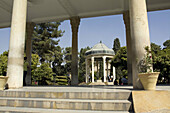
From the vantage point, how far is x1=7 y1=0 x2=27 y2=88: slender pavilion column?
723 cm

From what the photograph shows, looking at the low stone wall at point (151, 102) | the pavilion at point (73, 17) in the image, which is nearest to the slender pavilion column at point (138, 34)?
the pavilion at point (73, 17)

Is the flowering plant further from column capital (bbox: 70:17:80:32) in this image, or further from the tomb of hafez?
column capital (bbox: 70:17:80:32)

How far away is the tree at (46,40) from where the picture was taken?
114ft

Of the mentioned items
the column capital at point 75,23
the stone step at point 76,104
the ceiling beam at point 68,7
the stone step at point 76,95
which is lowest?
the stone step at point 76,104

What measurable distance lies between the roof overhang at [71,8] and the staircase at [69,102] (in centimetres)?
946

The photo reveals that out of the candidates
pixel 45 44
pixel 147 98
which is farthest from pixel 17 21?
pixel 45 44

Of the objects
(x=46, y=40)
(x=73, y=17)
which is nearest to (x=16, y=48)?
(x=73, y=17)

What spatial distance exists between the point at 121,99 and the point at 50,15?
12.9 meters

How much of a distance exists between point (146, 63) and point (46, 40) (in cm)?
3192

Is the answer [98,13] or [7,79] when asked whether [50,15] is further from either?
[7,79]

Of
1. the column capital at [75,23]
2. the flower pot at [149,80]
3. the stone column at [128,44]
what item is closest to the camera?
the flower pot at [149,80]

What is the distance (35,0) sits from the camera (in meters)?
12.6

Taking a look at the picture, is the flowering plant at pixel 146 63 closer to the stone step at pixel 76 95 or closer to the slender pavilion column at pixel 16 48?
the stone step at pixel 76 95

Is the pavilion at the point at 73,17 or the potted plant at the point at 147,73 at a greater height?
the pavilion at the point at 73,17
